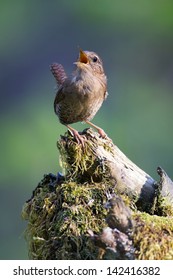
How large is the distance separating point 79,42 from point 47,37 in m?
1.20

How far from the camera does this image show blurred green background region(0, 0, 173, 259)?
382 inches

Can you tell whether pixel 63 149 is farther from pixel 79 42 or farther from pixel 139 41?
pixel 139 41

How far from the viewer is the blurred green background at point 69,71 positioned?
31.8 feet

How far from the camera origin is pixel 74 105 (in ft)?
14.5

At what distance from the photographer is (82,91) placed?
4426 millimetres

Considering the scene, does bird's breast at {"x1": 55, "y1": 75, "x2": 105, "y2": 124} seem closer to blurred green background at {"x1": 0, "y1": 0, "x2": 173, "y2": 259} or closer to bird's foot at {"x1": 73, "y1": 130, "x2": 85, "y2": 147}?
bird's foot at {"x1": 73, "y1": 130, "x2": 85, "y2": 147}

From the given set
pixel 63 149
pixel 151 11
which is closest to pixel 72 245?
pixel 63 149

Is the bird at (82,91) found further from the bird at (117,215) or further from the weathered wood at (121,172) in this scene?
the bird at (117,215)

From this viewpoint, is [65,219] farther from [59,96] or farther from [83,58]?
[83,58]

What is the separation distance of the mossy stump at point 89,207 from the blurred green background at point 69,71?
457 cm

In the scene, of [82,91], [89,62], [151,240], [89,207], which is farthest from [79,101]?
[151,240]

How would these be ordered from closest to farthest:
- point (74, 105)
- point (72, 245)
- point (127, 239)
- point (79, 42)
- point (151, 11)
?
point (127, 239)
point (72, 245)
point (74, 105)
point (79, 42)
point (151, 11)
